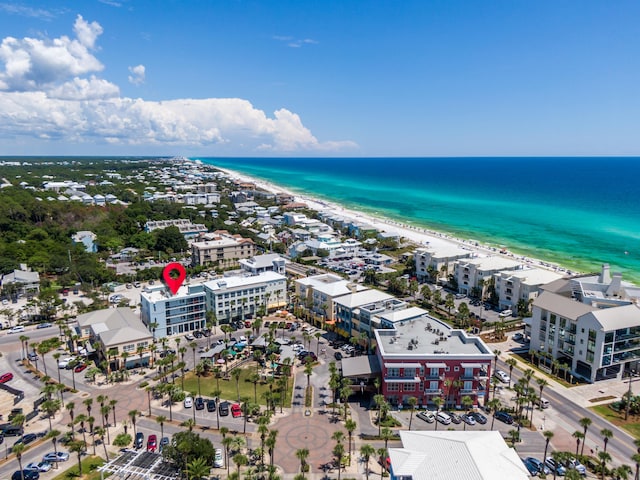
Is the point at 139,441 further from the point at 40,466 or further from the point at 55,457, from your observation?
the point at 40,466

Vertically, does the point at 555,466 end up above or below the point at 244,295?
below

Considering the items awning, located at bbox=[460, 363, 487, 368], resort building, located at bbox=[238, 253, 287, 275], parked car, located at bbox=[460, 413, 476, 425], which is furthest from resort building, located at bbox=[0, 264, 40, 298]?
parked car, located at bbox=[460, 413, 476, 425]

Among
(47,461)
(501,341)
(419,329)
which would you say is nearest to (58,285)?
(47,461)

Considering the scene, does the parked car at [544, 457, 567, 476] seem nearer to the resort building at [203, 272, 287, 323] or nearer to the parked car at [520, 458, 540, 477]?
the parked car at [520, 458, 540, 477]

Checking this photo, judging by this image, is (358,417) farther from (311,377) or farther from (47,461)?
(47,461)

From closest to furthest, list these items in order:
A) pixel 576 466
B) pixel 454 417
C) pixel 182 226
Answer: pixel 576 466 < pixel 454 417 < pixel 182 226

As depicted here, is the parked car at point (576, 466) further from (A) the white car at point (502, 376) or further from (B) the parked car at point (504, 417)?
(A) the white car at point (502, 376)

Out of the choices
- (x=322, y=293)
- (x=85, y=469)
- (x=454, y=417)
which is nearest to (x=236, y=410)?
(x=85, y=469)
